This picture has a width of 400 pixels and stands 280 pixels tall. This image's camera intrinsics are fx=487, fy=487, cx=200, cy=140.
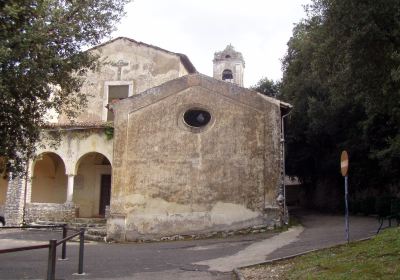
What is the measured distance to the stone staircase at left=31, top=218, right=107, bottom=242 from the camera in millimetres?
18641

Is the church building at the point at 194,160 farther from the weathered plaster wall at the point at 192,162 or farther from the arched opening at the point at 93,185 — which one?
the arched opening at the point at 93,185

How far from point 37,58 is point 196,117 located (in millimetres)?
9229

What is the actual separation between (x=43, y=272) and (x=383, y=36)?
30.3 ft

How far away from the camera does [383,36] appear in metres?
10.9

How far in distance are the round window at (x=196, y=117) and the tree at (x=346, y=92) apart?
4.53 meters

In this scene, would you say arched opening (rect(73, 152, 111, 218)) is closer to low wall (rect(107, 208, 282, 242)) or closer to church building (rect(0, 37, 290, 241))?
church building (rect(0, 37, 290, 241))

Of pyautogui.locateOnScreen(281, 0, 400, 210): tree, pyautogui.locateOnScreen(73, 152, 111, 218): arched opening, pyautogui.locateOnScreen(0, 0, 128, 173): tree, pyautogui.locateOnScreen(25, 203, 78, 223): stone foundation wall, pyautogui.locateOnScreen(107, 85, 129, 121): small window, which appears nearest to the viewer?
pyautogui.locateOnScreen(0, 0, 128, 173): tree

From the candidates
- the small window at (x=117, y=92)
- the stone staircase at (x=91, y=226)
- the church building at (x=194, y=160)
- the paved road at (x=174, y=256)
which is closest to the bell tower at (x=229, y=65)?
the small window at (x=117, y=92)

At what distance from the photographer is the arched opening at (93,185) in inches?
960

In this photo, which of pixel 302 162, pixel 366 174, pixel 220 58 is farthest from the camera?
pixel 220 58

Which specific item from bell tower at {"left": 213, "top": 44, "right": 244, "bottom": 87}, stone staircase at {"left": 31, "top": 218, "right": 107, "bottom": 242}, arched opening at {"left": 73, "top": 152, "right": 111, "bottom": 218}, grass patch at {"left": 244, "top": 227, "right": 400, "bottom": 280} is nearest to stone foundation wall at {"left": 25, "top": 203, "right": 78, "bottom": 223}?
stone staircase at {"left": 31, "top": 218, "right": 107, "bottom": 242}

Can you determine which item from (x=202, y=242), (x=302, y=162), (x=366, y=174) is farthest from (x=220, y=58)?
(x=202, y=242)

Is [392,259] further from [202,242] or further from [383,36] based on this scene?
[202,242]

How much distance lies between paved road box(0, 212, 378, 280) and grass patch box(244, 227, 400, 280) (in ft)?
3.81
